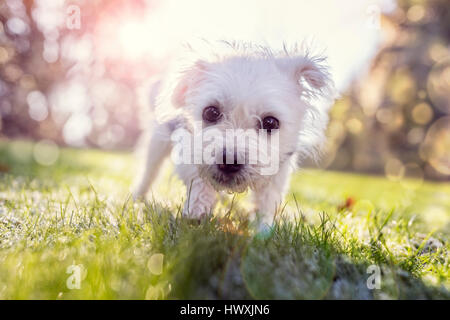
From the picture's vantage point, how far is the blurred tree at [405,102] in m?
19.9

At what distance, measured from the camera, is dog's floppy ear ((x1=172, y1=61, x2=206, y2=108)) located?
11.9 ft

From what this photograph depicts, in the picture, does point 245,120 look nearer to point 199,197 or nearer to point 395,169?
point 199,197

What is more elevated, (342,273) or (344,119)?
(344,119)

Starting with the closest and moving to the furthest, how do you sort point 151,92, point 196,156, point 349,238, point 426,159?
point 349,238
point 196,156
point 151,92
point 426,159

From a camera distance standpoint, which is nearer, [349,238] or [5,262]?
[5,262]

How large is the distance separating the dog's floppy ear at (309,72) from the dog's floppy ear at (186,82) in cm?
86

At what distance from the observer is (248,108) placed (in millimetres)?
3066

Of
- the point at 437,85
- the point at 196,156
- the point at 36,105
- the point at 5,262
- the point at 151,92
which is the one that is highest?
the point at 437,85

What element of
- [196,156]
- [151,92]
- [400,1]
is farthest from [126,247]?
[400,1]

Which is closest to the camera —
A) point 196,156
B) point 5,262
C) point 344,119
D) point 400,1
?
point 5,262

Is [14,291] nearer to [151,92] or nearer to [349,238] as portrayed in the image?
[349,238]

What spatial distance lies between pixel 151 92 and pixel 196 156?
2303 mm

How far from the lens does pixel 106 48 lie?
16844mm

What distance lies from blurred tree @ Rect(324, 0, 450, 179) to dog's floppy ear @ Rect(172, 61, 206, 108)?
53.9 ft
